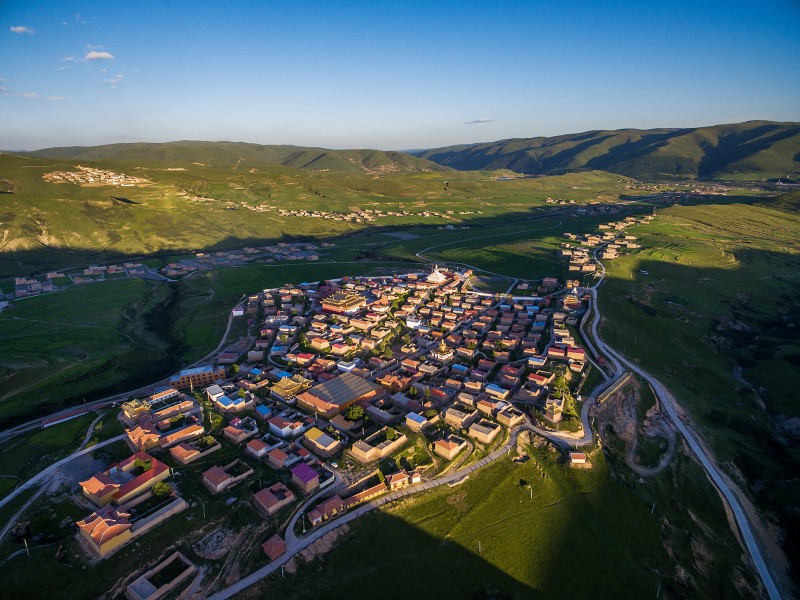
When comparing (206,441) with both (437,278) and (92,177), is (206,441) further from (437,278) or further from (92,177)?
(92,177)

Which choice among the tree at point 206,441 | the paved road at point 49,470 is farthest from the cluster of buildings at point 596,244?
the paved road at point 49,470

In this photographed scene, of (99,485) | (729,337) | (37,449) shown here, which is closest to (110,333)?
(37,449)

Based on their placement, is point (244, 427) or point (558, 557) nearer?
point (558, 557)

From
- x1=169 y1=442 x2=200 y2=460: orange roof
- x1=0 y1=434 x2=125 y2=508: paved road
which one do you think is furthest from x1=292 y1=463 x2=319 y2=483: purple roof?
x1=0 y1=434 x2=125 y2=508: paved road

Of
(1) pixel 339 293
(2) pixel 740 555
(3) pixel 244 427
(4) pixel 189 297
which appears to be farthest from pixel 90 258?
(2) pixel 740 555

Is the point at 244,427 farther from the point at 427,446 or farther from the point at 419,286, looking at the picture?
the point at 419,286

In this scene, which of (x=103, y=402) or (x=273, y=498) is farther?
(x=103, y=402)

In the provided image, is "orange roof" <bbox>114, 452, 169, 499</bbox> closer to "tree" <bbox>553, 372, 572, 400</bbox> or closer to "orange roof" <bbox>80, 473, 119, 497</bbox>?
"orange roof" <bbox>80, 473, 119, 497</bbox>
